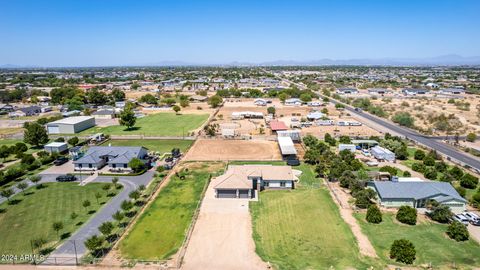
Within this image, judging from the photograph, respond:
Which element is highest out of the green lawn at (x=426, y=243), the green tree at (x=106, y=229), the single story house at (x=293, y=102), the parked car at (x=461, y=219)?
the single story house at (x=293, y=102)

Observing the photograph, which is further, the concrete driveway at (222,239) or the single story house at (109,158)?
the single story house at (109,158)

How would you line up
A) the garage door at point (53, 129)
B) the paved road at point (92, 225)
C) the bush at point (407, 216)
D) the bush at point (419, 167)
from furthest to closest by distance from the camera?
1. the garage door at point (53, 129)
2. the bush at point (419, 167)
3. the bush at point (407, 216)
4. the paved road at point (92, 225)

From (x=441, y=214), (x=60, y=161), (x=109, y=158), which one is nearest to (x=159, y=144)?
(x=109, y=158)

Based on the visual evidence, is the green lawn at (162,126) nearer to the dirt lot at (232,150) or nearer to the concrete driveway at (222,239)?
the dirt lot at (232,150)


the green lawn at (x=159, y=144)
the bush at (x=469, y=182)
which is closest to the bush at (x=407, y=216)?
the bush at (x=469, y=182)

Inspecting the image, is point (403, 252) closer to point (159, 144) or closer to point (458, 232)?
point (458, 232)

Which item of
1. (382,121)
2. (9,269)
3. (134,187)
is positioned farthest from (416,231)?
(382,121)

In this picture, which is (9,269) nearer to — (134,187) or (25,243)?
(25,243)

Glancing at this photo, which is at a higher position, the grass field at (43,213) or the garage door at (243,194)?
the garage door at (243,194)
